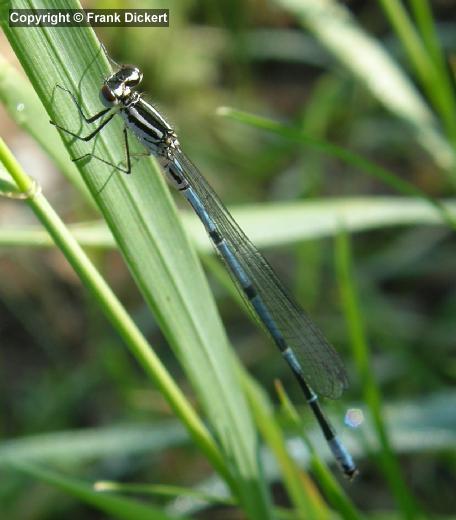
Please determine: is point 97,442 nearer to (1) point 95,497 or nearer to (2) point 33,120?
(1) point 95,497

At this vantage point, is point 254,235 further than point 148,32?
No

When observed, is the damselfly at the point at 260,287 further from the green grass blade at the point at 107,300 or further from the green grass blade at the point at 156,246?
the green grass blade at the point at 107,300

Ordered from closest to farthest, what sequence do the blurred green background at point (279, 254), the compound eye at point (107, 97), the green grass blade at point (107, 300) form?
1. the green grass blade at point (107, 300)
2. the compound eye at point (107, 97)
3. the blurred green background at point (279, 254)

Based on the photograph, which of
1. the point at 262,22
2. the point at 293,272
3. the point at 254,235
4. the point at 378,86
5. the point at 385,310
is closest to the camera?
the point at 254,235

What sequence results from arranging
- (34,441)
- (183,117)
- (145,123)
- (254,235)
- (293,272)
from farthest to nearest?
(183,117), (293,272), (34,441), (254,235), (145,123)

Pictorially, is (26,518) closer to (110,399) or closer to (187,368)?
(110,399)

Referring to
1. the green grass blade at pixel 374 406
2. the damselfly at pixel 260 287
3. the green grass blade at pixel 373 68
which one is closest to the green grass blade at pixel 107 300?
the green grass blade at pixel 374 406

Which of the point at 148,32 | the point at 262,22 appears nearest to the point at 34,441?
the point at 148,32

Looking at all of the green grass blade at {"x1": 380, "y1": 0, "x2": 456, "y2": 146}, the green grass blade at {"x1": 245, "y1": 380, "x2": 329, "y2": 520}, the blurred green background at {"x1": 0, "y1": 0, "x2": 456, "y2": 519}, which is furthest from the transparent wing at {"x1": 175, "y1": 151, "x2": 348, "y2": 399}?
the green grass blade at {"x1": 380, "y1": 0, "x2": 456, "y2": 146}
